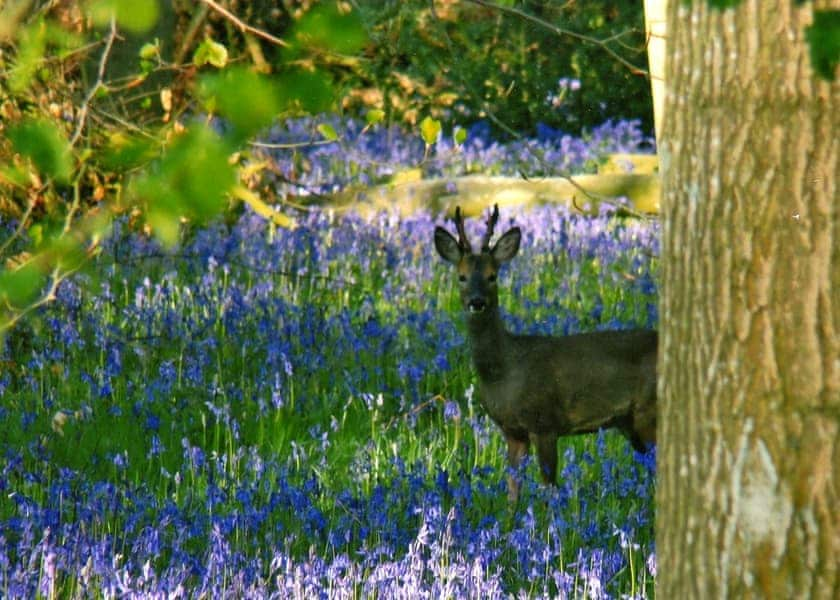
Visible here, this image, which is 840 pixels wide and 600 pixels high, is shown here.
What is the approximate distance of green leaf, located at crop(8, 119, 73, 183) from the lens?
207cm

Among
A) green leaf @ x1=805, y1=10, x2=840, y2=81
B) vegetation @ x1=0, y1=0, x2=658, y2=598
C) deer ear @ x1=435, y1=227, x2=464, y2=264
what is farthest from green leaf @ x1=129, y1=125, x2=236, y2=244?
deer ear @ x1=435, y1=227, x2=464, y2=264

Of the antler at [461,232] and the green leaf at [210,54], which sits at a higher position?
the green leaf at [210,54]

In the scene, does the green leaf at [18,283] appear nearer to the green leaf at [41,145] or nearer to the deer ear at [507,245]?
the green leaf at [41,145]

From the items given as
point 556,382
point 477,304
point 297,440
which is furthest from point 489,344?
point 297,440

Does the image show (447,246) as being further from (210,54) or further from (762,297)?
(762,297)

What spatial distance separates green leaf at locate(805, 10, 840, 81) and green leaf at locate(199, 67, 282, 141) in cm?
74

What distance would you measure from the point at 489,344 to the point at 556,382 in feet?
1.18

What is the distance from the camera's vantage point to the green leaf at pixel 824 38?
202 centimetres

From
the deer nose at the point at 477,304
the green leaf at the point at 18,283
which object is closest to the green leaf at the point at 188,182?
the green leaf at the point at 18,283

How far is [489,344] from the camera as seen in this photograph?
250 inches

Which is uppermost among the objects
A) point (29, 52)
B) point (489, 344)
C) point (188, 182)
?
point (29, 52)

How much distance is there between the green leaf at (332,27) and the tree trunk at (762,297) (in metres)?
1.50

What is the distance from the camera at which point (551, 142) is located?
55.3 feet

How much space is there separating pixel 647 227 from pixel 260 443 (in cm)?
569
